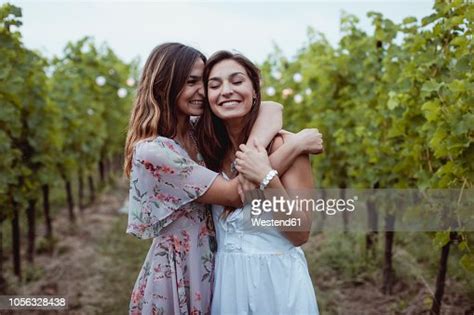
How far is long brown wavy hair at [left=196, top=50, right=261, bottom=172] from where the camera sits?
240 centimetres

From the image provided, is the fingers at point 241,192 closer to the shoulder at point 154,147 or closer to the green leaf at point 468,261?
the shoulder at point 154,147

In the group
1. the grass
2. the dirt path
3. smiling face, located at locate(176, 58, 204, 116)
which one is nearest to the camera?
smiling face, located at locate(176, 58, 204, 116)

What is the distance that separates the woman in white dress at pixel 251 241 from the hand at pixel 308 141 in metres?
0.05

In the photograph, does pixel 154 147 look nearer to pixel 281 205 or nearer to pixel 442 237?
pixel 281 205

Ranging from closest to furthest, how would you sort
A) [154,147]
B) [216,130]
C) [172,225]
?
[154,147], [172,225], [216,130]

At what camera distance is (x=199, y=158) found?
8.07 feet

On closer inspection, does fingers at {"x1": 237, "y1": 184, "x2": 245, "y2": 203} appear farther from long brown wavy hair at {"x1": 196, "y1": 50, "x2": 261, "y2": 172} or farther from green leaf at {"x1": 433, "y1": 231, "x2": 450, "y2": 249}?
green leaf at {"x1": 433, "y1": 231, "x2": 450, "y2": 249}

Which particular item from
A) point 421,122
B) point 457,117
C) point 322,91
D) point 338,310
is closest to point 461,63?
point 457,117

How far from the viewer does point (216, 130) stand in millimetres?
2490

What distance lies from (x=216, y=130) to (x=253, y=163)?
34cm

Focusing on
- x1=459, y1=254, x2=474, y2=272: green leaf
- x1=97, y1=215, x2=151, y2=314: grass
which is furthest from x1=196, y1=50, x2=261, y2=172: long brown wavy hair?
x1=97, y1=215, x2=151, y2=314: grass

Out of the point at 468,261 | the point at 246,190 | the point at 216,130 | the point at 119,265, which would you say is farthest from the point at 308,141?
the point at 119,265

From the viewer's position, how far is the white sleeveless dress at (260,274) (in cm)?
227

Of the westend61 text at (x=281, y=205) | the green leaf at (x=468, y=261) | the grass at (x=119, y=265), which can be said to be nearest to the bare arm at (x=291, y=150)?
the westend61 text at (x=281, y=205)
